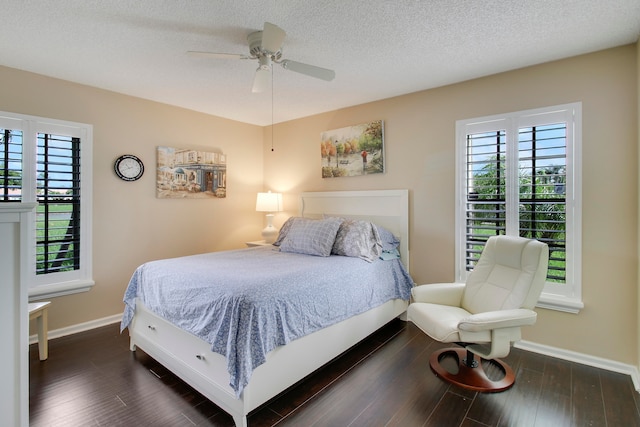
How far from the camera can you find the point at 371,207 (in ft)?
12.3

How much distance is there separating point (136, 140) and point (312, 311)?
2.83 meters

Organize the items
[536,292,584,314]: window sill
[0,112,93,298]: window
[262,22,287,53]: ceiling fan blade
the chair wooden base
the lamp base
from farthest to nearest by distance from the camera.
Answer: the lamp base, [0,112,93,298]: window, [536,292,584,314]: window sill, the chair wooden base, [262,22,287,53]: ceiling fan blade

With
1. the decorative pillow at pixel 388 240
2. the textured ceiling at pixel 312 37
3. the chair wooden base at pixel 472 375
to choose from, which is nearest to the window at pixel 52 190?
the textured ceiling at pixel 312 37

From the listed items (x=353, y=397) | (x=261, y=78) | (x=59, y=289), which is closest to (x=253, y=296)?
(x=353, y=397)

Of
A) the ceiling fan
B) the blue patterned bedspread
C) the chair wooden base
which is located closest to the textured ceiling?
the ceiling fan

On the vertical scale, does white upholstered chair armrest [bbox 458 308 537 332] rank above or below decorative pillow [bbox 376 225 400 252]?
below

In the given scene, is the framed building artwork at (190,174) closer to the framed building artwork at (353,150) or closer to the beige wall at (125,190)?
the beige wall at (125,190)

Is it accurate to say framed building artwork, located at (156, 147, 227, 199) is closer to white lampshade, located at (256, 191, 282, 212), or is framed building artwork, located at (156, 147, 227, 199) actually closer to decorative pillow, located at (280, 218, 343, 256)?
white lampshade, located at (256, 191, 282, 212)

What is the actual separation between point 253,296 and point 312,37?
1.83 meters

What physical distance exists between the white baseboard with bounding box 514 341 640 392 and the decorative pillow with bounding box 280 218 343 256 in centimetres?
194


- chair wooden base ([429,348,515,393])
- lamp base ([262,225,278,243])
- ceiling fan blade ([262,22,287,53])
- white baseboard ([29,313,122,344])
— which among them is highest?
ceiling fan blade ([262,22,287,53])

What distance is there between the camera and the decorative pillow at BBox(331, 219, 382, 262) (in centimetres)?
308

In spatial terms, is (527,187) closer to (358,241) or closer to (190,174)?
(358,241)

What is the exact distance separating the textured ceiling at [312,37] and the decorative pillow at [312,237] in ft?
4.66
